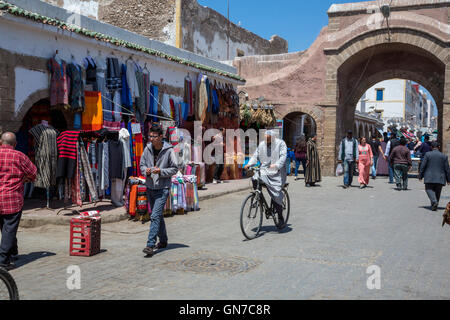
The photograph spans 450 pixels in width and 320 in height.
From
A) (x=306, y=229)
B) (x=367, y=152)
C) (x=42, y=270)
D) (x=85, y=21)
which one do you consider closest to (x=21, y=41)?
(x=85, y=21)

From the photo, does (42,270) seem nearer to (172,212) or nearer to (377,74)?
(172,212)

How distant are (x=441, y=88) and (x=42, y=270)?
21496 mm

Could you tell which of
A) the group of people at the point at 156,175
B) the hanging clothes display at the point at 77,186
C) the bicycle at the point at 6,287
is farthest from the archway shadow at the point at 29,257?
the hanging clothes display at the point at 77,186

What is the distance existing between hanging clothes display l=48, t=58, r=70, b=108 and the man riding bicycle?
4.24m

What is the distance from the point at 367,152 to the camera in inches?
636

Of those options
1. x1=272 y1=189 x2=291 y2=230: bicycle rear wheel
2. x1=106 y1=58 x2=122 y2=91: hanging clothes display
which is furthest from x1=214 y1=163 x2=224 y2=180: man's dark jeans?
x1=272 y1=189 x2=291 y2=230: bicycle rear wheel

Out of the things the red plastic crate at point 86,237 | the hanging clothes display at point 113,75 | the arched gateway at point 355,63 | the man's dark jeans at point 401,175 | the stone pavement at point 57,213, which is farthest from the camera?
the arched gateway at point 355,63

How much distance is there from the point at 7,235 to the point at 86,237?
100 cm

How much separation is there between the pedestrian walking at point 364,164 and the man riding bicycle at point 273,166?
8.49 m

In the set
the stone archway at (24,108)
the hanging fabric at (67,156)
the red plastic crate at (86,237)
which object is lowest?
the red plastic crate at (86,237)

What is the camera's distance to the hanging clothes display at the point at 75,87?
382 inches

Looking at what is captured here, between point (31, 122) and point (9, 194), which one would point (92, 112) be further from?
point (9, 194)

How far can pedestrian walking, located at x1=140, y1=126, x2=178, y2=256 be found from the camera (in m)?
6.41

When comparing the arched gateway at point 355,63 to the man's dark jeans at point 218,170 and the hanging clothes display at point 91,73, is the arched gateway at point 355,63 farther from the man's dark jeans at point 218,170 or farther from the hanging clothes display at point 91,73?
the hanging clothes display at point 91,73
